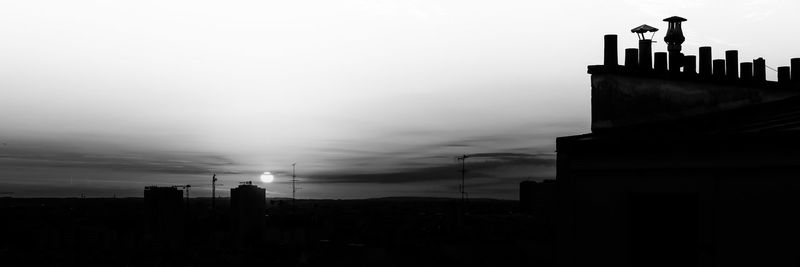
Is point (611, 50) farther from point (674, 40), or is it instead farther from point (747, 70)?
point (747, 70)

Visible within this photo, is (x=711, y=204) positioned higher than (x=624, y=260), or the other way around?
(x=711, y=204)

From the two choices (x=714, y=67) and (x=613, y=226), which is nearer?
(x=613, y=226)

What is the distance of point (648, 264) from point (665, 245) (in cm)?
30

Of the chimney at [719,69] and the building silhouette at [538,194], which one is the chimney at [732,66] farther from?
the building silhouette at [538,194]

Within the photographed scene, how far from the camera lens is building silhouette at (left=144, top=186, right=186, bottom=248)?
83.9m

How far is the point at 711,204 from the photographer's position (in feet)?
24.4

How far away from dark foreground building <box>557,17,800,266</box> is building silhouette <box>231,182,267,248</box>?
71.0 meters

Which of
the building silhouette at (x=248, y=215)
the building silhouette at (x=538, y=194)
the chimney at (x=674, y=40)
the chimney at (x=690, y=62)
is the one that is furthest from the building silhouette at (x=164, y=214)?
the chimney at (x=690, y=62)

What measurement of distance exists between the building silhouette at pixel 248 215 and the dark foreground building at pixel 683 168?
7099 cm

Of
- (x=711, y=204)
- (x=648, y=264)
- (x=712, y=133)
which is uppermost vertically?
(x=712, y=133)

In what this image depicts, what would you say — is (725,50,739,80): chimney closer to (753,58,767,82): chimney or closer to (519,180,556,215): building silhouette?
(753,58,767,82): chimney

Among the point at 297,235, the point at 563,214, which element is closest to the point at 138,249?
the point at 297,235

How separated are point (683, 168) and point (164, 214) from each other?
85.8 m

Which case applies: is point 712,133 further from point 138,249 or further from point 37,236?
point 37,236
